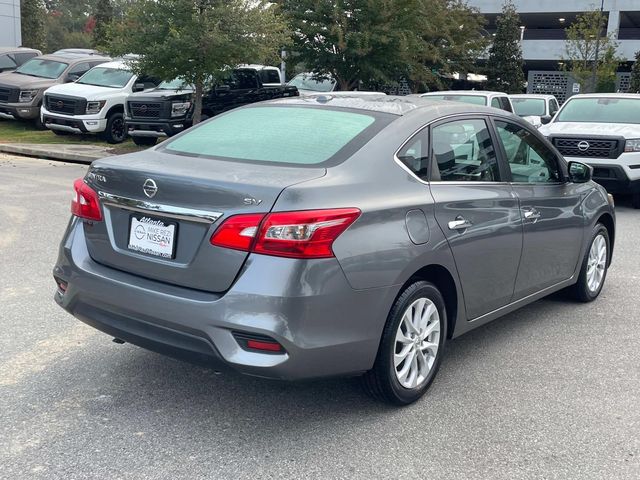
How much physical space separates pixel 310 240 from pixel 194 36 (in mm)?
12890

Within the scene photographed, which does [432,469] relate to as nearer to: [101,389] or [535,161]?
[101,389]

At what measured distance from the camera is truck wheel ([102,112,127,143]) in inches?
709

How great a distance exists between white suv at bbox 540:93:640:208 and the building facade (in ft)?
115

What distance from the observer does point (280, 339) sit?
336 centimetres

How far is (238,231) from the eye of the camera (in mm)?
3414

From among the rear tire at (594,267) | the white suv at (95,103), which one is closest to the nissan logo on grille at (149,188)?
the rear tire at (594,267)

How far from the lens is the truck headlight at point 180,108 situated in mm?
16438

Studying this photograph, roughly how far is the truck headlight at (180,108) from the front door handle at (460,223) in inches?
514

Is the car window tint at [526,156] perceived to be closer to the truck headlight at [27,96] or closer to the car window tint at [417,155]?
the car window tint at [417,155]

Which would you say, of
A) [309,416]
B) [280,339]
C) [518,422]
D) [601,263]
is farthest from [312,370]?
[601,263]

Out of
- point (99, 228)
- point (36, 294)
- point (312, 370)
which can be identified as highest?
point (99, 228)

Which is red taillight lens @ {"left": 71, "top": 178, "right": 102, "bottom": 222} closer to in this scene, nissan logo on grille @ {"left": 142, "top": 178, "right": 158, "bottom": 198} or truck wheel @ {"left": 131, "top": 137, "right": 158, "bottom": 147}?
nissan logo on grille @ {"left": 142, "top": 178, "right": 158, "bottom": 198}

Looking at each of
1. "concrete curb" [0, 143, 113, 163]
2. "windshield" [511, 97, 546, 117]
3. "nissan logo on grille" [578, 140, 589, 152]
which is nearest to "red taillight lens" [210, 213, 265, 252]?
"nissan logo on grille" [578, 140, 589, 152]

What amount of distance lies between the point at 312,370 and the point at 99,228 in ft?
4.52
